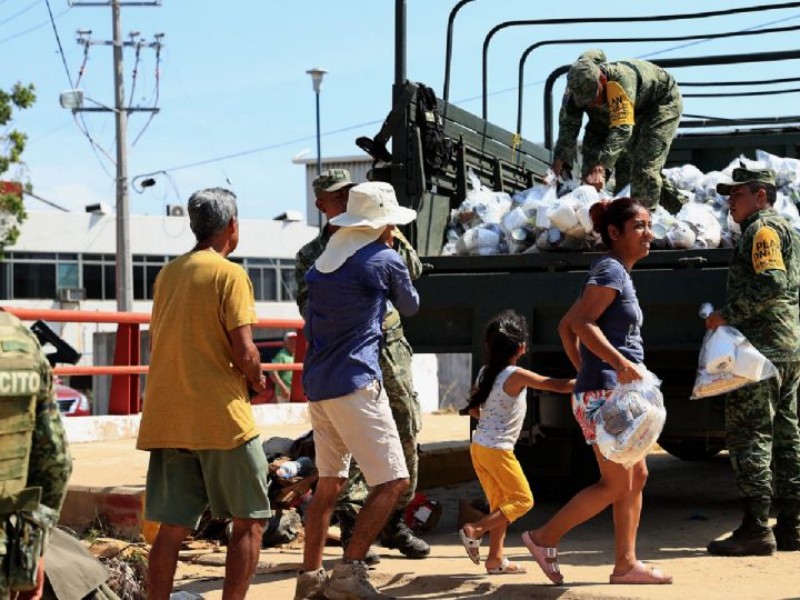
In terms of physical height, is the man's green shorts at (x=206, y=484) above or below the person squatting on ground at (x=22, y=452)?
below

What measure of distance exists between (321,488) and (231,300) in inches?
44.2

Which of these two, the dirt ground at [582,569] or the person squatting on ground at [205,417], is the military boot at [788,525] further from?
the person squatting on ground at [205,417]

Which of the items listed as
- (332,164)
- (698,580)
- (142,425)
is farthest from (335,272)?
(332,164)

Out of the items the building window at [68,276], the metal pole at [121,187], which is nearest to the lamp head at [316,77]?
the metal pole at [121,187]

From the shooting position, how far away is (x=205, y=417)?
5078mm

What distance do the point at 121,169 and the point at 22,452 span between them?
3418cm

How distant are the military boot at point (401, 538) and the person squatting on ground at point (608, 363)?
36.5 inches

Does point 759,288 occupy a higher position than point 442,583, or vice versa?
point 759,288

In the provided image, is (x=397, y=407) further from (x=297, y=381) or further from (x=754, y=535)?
(x=297, y=381)

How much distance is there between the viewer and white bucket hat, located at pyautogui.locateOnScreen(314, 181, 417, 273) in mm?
5855

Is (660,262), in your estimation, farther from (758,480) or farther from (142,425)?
(142,425)

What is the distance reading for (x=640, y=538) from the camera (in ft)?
24.4

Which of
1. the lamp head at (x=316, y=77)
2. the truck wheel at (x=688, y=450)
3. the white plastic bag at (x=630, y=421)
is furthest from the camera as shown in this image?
the lamp head at (x=316, y=77)

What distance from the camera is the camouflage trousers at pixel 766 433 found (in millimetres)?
6645
